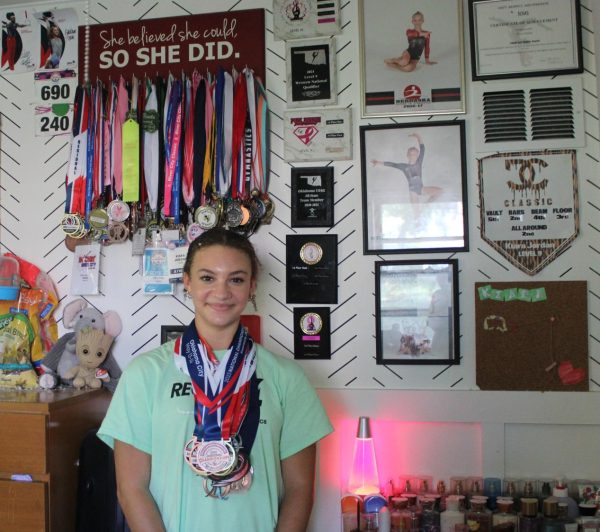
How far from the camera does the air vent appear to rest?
2344mm

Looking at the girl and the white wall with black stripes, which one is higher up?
the white wall with black stripes

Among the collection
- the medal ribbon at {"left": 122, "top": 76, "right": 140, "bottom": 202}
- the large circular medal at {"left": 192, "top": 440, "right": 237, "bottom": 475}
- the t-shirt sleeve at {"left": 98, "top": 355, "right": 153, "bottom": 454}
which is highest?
the medal ribbon at {"left": 122, "top": 76, "right": 140, "bottom": 202}

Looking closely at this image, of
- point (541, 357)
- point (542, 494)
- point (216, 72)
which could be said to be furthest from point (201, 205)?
point (542, 494)

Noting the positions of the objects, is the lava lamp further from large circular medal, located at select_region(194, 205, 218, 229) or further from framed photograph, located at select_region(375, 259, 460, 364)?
large circular medal, located at select_region(194, 205, 218, 229)

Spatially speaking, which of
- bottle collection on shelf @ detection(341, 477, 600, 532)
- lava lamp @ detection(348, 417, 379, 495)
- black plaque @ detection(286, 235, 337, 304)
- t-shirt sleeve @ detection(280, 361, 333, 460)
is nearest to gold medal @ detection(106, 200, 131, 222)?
black plaque @ detection(286, 235, 337, 304)

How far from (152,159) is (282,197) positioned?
1.86 ft

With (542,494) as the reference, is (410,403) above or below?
above

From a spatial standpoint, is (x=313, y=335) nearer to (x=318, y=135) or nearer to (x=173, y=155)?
(x=318, y=135)

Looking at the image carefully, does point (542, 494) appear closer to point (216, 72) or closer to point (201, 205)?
point (201, 205)

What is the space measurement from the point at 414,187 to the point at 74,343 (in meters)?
1.53

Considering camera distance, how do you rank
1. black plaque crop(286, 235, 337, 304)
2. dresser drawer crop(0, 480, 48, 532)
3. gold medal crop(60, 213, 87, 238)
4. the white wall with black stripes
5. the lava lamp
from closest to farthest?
dresser drawer crop(0, 480, 48, 532)
the lava lamp
the white wall with black stripes
black plaque crop(286, 235, 337, 304)
gold medal crop(60, 213, 87, 238)

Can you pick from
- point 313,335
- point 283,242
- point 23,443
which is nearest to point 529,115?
point 283,242

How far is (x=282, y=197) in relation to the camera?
250 cm

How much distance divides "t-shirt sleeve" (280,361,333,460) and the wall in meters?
0.66
